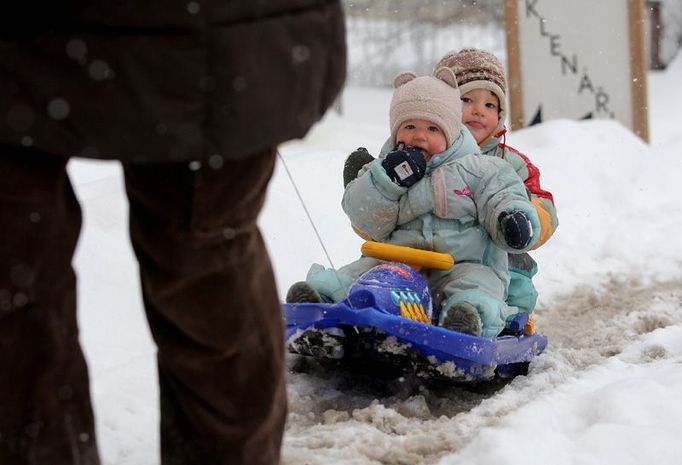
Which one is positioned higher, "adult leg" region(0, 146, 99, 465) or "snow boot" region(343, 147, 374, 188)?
"adult leg" region(0, 146, 99, 465)

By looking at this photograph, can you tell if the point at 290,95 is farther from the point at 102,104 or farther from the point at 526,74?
the point at 526,74

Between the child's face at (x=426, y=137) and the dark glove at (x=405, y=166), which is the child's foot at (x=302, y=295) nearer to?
the dark glove at (x=405, y=166)

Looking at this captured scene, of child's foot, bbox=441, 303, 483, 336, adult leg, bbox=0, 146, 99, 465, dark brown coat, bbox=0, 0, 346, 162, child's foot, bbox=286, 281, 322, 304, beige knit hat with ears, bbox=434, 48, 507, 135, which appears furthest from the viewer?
beige knit hat with ears, bbox=434, 48, 507, 135

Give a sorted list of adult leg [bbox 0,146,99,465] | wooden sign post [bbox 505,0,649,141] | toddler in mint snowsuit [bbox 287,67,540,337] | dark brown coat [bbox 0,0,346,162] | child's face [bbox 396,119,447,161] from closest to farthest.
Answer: dark brown coat [bbox 0,0,346,162] → adult leg [bbox 0,146,99,465] → toddler in mint snowsuit [bbox 287,67,540,337] → child's face [bbox 396,119,447,161] → wooden sign post [bbox 505,0,649,141]

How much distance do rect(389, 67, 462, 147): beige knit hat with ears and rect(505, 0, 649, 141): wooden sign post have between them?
4387 mm

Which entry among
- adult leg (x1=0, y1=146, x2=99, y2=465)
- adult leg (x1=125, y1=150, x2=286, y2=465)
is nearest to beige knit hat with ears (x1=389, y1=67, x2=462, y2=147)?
adult leg (x1=125, y1=150, x2=286, y2=465)

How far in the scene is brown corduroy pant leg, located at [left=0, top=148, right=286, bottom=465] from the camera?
154cm

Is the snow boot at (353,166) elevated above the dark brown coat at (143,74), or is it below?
below

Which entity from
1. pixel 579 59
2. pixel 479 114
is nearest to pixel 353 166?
pixel 479 114

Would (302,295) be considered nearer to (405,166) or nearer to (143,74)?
(405,166)

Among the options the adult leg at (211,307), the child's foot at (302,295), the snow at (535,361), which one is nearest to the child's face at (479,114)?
the snow at (535,361)

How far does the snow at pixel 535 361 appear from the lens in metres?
2.38

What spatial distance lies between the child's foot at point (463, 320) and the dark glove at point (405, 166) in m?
0.45

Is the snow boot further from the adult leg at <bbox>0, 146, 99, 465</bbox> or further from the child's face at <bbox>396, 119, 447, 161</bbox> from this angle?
the adult leg at <bbox>0, 146, 99, 465</bbox>
